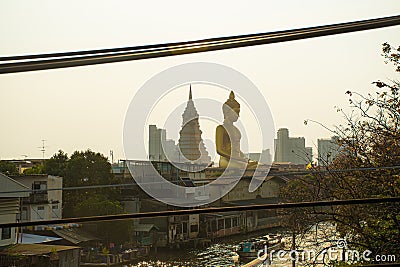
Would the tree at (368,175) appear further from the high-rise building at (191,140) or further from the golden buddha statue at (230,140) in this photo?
the high-rise building at (191,140)

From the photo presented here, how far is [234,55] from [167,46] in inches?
17.7

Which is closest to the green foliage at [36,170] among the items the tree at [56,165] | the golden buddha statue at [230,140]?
the tree at [56,165]

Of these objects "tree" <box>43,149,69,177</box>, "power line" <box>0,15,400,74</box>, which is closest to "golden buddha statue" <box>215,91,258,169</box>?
"power line" <box>0,15,400,74</box>

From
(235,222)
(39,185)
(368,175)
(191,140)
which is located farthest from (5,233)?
(368,175)

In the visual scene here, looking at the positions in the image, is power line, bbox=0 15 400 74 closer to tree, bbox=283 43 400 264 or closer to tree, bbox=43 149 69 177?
tree, bbox=43 149 69 177

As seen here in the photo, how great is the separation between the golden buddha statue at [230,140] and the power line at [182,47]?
41 centimetres

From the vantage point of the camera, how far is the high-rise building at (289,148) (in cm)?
176

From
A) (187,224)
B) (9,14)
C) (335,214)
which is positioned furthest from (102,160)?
(335,214)

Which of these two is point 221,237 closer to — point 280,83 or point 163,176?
point 163,176

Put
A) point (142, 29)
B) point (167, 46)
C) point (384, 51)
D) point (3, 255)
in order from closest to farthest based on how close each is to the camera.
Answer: point (167, 46) < point (3, 255) < point (142, 29) < point (384, 51)

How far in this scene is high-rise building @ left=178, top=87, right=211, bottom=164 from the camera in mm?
1712

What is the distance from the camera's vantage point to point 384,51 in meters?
1.88

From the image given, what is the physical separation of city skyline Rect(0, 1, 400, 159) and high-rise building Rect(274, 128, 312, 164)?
2cm

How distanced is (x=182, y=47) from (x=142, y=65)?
38cm
